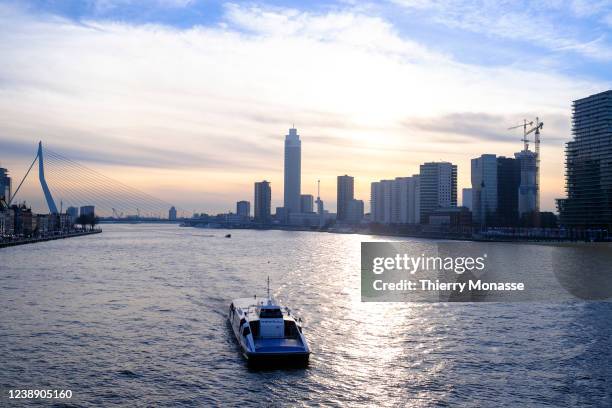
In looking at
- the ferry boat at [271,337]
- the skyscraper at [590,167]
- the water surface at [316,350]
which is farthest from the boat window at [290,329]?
the skyscraper at [590,167]

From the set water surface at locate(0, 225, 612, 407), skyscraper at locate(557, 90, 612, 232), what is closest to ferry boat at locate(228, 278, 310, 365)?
water surface at locate(0, 225, 612, 407)

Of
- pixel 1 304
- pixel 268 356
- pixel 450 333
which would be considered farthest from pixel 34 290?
pixel 450 333

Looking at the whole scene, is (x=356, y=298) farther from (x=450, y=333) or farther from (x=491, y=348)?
(x=491, y=348)

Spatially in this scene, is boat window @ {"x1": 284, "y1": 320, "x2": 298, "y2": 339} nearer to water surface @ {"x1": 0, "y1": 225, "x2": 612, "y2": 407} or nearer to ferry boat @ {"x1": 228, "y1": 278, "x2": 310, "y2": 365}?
ferry boat @ {"x1": 228, "y1": 278, "x2": 310, "y2": 365}

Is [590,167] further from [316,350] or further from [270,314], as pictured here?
[270,314]

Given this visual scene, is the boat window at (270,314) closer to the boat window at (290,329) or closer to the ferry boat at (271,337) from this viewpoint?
the ferry boat at (271,337)
